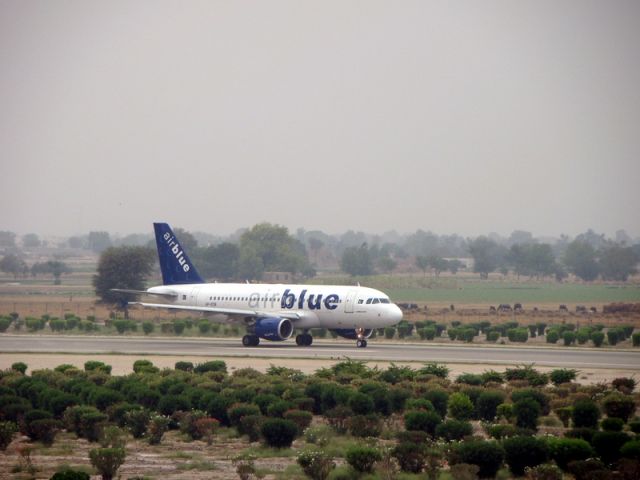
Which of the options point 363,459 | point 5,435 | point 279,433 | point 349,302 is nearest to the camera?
point 363,459

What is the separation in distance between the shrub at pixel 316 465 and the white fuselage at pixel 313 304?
37.1 metres

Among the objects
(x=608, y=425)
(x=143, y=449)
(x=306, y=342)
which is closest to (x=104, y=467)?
(x=143, y=449)

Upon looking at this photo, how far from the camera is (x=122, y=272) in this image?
10550 cm

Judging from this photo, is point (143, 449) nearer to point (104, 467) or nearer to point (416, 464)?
point (104, 467)

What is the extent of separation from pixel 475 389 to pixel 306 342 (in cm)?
2972

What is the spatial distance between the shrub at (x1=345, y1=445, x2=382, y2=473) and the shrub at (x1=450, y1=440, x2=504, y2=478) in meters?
1.88

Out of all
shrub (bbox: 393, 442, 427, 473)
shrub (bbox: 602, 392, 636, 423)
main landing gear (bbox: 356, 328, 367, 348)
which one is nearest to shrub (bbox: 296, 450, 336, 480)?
shrub (bbox: 393, 442, 427, 473)

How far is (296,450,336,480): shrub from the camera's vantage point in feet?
85.1

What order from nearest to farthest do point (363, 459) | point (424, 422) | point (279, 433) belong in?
point (363, 459), point (279, 433), point (424, 422)

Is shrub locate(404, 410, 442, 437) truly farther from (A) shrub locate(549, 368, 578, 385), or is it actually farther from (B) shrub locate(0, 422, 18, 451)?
(A) shrub locate(549, 368, 578, 385)

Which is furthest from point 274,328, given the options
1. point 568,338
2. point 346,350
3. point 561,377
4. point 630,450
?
point 630,450

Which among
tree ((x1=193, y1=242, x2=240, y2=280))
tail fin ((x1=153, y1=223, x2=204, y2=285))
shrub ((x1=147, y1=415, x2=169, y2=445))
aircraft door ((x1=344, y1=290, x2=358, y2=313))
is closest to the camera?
shrub ((x1=147, y1=415, x2=169, y2=445))

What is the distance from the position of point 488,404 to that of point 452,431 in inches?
222

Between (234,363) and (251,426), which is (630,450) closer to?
(251,426)
